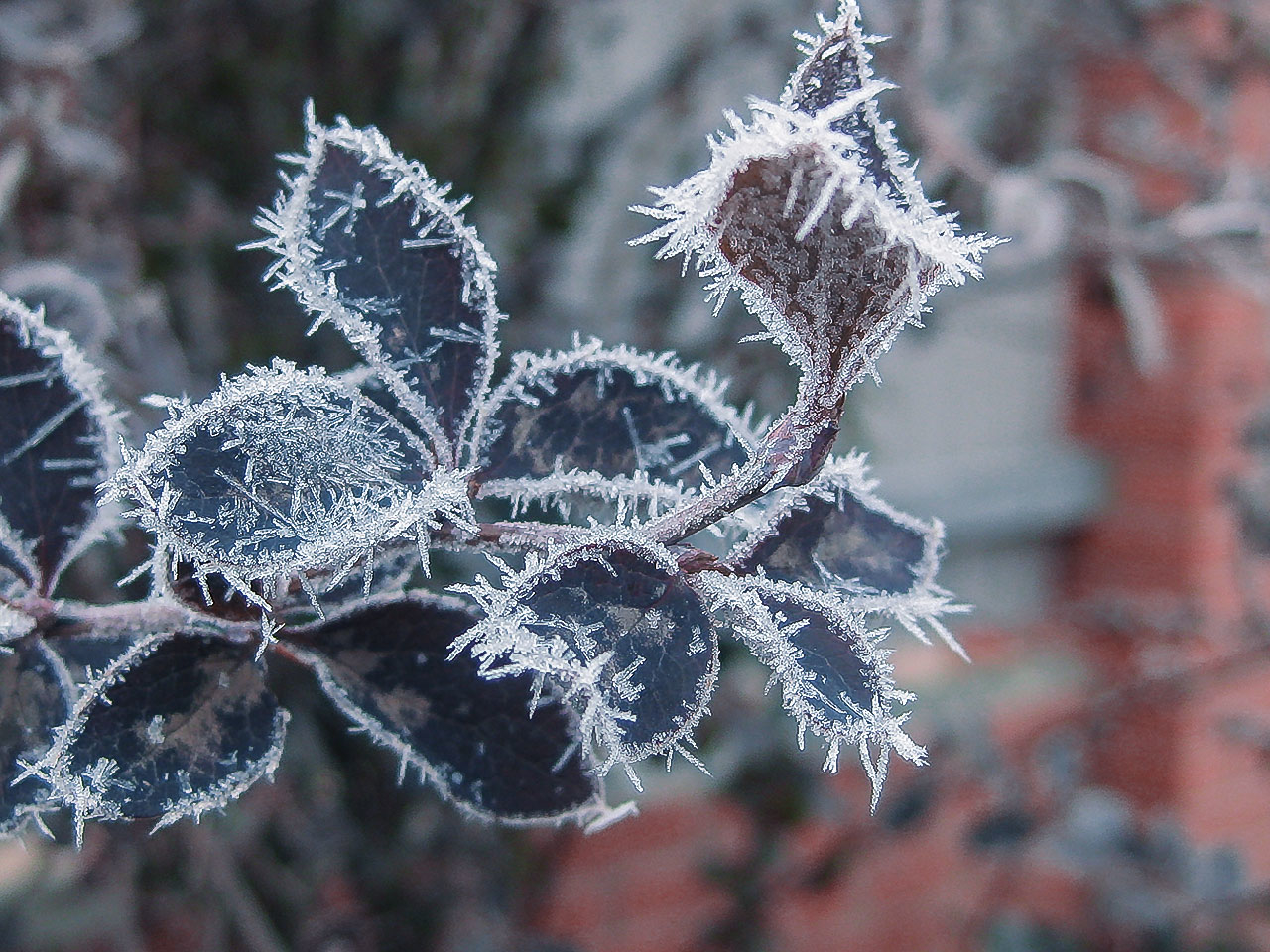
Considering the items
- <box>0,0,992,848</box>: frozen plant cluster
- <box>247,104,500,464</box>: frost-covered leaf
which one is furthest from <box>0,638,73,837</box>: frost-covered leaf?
<box>247,104,500,464</box>: frost-covered leaf

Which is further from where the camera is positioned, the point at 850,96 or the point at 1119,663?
the point at 1119,663

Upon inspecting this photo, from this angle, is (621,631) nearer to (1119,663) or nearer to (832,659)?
(832,659)

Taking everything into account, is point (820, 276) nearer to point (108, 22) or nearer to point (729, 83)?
point (108, 22)

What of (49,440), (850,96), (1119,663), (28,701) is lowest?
(28,701)

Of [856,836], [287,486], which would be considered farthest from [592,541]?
[856,836]

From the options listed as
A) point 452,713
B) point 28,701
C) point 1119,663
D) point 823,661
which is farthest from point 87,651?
point 1119,663

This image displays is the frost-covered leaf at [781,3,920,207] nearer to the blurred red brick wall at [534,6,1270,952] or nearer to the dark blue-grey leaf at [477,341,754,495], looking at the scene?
the dark blue-grey leaf at [477,341,754,495]

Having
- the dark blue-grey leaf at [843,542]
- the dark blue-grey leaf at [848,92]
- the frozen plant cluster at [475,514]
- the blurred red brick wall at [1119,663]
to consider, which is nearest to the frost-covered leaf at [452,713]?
the frozen plant cluster at [475,514]
